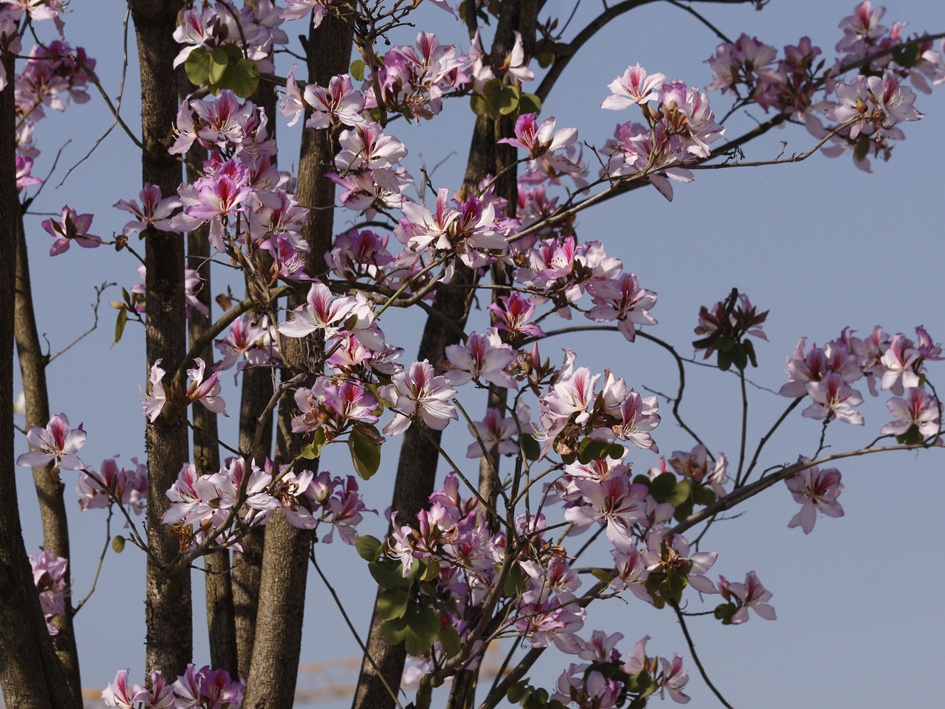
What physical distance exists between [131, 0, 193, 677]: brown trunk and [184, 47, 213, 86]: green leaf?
0.39 m

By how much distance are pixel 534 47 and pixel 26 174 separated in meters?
1.82

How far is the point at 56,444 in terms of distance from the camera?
2803 mm

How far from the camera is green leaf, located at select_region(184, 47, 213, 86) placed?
2.53 m

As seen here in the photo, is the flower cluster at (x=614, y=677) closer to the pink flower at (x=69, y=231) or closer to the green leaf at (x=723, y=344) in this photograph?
the green leaf at (x=723, y=344)

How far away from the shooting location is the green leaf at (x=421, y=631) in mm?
2605

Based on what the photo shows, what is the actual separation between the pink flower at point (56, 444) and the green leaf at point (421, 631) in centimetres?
92

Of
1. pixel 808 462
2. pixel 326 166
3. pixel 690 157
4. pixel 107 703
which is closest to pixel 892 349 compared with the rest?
pixel 808 462

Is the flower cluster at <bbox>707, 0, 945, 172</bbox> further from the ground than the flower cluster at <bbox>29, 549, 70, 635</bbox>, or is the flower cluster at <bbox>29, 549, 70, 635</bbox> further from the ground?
the flower cluster at <bbox>707, 0, 945, 172</bbox>

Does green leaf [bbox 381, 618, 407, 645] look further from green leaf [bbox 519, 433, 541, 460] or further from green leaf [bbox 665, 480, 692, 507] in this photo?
green leaf [bbox 665, 480, 692, 507]

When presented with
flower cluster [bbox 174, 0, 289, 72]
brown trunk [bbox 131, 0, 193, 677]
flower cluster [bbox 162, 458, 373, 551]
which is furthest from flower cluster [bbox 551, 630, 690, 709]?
flower cluster [bbox 174, 0, 289, 72]

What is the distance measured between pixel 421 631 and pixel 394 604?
0.29ft

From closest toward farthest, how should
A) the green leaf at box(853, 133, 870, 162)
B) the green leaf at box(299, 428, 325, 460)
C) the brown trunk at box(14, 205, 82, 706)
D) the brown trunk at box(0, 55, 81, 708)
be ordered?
1. the green leaf at box(299, 428, 325, 460)
2. the brown trunk at box(0, 55, 81, 708)
3. the green leaf at box(853, 133, 870, 162)
4. the brown trunk at box(14, 205, 82, 706)

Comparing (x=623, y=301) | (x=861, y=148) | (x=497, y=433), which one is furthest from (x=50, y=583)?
(x=861, y=148)

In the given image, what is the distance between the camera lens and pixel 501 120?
3.14 meters
